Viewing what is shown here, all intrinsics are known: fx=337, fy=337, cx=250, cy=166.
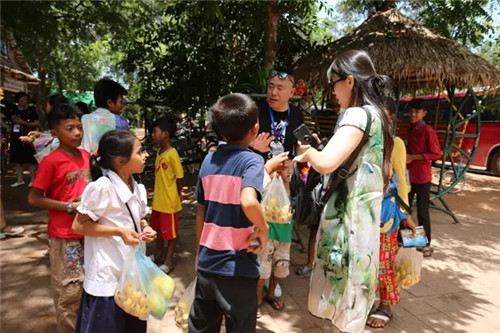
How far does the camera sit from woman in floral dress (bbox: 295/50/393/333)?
5.92ft

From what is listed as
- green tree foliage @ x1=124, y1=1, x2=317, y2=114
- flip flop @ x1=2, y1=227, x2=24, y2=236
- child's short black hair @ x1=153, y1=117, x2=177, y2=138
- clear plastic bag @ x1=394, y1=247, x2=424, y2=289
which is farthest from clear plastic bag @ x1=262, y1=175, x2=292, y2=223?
green tree foliage @ x1=124, y1=1, x2=317, y2=114

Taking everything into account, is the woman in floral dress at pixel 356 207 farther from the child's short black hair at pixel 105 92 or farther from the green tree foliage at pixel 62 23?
the green tree foliage at pixel 62 23

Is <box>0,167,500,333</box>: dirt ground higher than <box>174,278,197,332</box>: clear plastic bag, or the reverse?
<box>174,278,197,332</box>: clear plastic bag

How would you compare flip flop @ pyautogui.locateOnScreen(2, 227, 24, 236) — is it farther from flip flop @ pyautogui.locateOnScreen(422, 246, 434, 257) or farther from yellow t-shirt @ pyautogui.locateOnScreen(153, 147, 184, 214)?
flip flop @ pyautogui.locateOnScreen(422, 246, 434, 257)

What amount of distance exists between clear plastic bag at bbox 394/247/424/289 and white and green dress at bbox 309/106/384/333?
3.10 ft

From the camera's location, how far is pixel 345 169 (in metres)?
1.83

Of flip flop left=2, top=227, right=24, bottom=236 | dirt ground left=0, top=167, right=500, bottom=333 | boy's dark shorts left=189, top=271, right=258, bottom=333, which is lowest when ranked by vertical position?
dirt ground left=0, top=167, right=500, bottom=333

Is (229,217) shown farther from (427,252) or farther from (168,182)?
(427,252)

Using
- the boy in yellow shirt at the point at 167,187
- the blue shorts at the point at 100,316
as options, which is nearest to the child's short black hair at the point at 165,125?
the boy in yellow shirt at the point at 167,187

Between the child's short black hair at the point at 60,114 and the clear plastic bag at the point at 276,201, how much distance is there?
1323 millimetres

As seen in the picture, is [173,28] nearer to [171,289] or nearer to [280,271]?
[280,271]

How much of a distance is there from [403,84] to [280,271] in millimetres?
6143

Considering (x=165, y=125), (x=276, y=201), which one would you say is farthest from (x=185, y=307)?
(x=165, y=125)

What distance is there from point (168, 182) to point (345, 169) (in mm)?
2170
